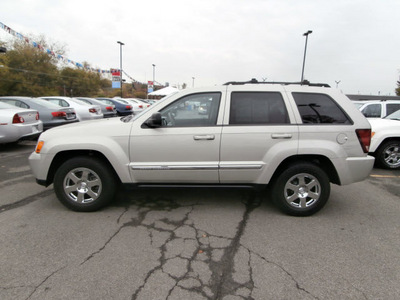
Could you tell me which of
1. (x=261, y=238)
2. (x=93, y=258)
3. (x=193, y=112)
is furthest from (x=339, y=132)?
(x=93, y=258)

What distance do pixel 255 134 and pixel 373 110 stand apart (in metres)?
6.59

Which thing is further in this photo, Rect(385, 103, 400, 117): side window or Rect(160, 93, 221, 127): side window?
Rect(385, 103, 400, 117): side window

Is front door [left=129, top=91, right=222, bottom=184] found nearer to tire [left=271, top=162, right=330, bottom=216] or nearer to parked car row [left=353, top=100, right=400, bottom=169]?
tire [left=271, top=162, right=330, bottom=216]

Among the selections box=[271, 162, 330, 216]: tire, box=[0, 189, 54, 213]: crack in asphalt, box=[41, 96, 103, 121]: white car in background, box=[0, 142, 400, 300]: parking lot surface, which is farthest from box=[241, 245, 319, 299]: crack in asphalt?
box=[41, 96, 103, 121]: white car in background

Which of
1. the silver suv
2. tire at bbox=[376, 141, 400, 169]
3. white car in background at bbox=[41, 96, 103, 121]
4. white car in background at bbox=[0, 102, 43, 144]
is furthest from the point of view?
white car in background at bbox=[41, 96, 103, 121]

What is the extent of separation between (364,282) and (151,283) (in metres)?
1.86

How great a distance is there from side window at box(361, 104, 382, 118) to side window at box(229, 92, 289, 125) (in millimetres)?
6003

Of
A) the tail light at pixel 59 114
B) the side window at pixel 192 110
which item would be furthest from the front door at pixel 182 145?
the tail light at pixel 59 114

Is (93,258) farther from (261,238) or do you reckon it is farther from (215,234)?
(261,238)

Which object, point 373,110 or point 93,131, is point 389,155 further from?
point 93,131

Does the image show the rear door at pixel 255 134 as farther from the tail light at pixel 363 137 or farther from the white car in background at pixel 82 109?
the white car in background at pixel 82 109

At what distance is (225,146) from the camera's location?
3344 mm

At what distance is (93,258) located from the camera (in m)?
2.57

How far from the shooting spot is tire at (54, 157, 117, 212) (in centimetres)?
347
